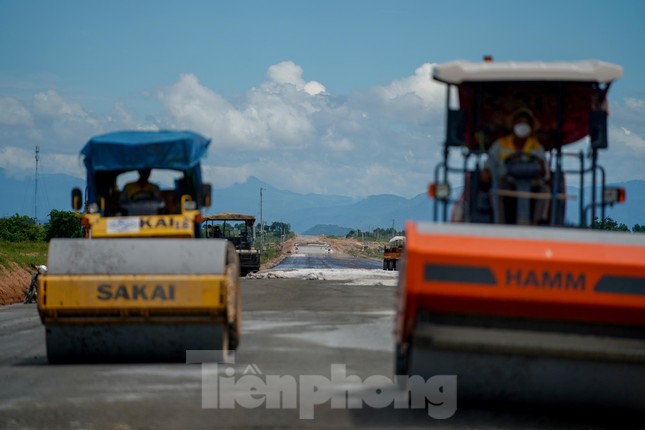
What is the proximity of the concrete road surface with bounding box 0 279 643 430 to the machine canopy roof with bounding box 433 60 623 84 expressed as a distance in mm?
2975

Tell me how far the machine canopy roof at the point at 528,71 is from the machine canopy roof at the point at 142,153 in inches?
200

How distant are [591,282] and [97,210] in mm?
7910

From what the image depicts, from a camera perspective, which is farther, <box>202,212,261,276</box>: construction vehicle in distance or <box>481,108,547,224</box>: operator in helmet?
<box>202,212,261,276</box>: construction vehicle in distance

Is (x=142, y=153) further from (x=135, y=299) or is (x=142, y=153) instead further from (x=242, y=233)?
(x=242, y=233)

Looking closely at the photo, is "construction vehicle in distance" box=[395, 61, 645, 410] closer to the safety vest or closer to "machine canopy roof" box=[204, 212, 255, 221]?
the safety vest

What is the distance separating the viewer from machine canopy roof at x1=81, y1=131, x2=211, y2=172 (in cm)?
1402

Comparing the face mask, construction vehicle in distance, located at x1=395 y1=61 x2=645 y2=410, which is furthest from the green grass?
construction vehicle in distance, located at x1=395 y1=61 x2=645 y2=410

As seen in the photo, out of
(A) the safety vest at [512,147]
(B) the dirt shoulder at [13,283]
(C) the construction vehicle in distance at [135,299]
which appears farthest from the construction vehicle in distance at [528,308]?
(B) the dirt shoulder at [13,283]

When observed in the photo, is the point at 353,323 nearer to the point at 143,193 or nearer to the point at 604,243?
the point at 143,193

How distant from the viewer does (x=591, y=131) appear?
399 inches

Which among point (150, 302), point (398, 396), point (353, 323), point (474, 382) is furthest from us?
point (353, 323)

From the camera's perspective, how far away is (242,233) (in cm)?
5059

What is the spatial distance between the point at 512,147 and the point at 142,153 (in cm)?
560

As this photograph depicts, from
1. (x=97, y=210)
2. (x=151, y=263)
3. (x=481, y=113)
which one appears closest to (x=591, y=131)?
(x=481, y=113)
